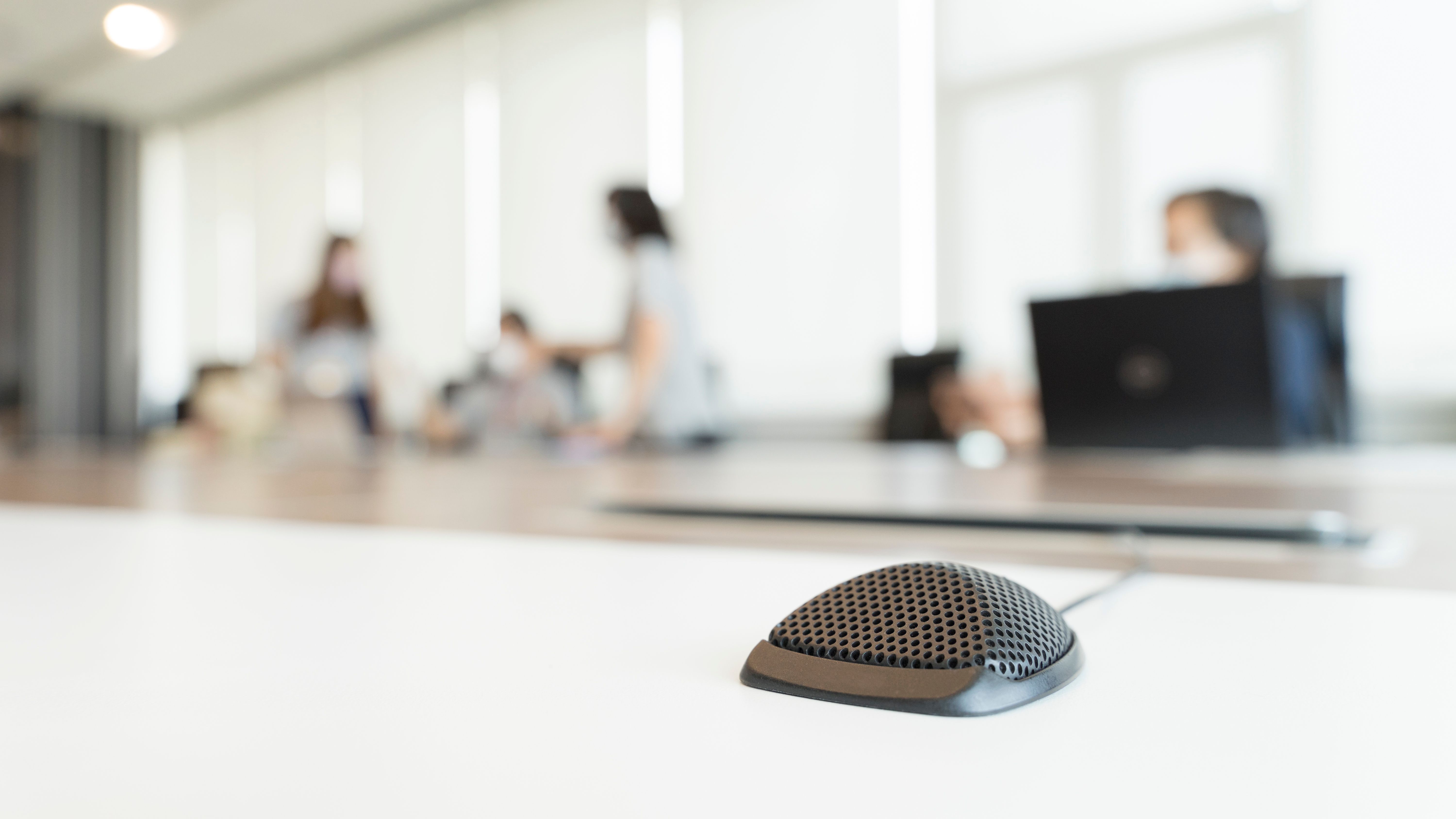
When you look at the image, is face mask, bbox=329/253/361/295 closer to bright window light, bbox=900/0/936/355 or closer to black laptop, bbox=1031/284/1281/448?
bright window light, bbox=900/0/936/355

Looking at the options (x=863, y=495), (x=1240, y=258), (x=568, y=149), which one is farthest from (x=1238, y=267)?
(x=568, y=149)

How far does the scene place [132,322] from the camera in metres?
7.06

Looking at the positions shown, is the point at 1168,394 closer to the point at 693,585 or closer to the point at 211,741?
the point at 693,585

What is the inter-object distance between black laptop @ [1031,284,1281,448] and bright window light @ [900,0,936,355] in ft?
7.36

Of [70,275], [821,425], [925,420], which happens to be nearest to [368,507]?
[925,420]

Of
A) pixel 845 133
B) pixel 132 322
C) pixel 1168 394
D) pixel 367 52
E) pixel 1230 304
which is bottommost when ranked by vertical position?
pixel 1168 394

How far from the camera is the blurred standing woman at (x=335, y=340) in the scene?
3039 millimetres

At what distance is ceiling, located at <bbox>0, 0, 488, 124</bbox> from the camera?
5.04 metres

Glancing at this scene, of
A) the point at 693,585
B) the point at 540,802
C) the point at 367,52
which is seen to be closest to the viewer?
the point at 540,802

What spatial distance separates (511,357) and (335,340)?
1034 mm

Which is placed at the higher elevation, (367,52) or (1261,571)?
(367,52)

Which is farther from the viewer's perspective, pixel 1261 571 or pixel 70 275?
pixel 70 275

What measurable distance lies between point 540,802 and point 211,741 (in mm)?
109

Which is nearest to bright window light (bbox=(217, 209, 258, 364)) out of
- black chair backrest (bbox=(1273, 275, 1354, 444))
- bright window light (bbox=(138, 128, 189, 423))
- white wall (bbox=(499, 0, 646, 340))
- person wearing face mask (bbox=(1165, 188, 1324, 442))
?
bright window light (bbox=(138, 128, 189, 423))
